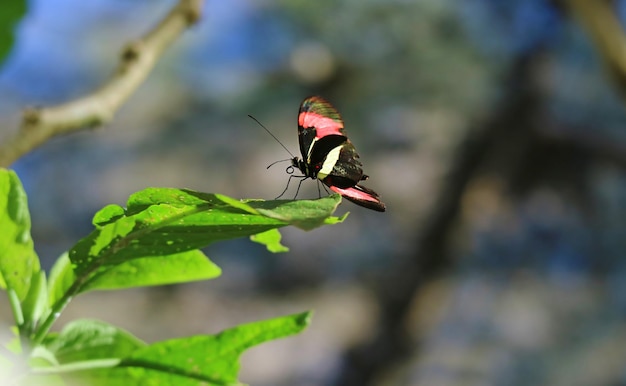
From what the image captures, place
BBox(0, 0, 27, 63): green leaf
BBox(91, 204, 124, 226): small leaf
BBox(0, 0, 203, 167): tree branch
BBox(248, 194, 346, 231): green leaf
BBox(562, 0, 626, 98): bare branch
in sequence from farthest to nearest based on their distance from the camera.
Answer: BBox(562, 0, 626, 98): bare branch
BBox(0, 0, 27, 63): green leaf
BBox(0, 0, 203, 167): tree branch
BBox(91, 204, 124, 226): small leaf
BBox(248, 194, 346, 231): green leaf

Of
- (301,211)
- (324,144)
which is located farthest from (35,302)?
(324,144)

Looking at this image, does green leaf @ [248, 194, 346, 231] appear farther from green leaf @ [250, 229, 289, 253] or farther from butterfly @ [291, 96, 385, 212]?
butterfly @ [291, 96, 385, 212]

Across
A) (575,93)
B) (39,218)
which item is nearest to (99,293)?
(39,218)

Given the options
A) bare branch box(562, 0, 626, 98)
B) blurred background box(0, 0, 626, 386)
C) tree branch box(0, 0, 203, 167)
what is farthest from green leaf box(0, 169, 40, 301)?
blurred background box(0, 0, 626, 386)

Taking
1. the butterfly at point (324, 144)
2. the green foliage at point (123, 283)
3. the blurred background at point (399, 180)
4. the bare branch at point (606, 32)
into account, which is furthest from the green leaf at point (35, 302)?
the blurred background at point (399, 180)

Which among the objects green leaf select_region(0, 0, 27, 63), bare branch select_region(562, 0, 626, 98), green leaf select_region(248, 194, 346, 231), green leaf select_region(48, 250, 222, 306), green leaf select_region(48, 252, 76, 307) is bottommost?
green leaf select_region(48, 252, 76, 307)

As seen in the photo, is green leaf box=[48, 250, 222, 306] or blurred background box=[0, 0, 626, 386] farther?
blurred background box=[0, 0, 626, 386]

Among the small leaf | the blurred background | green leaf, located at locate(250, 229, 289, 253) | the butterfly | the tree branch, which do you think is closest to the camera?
the small leaf

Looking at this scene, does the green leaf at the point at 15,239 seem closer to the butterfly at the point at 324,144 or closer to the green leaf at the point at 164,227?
the green leaf at the point at 164,227
